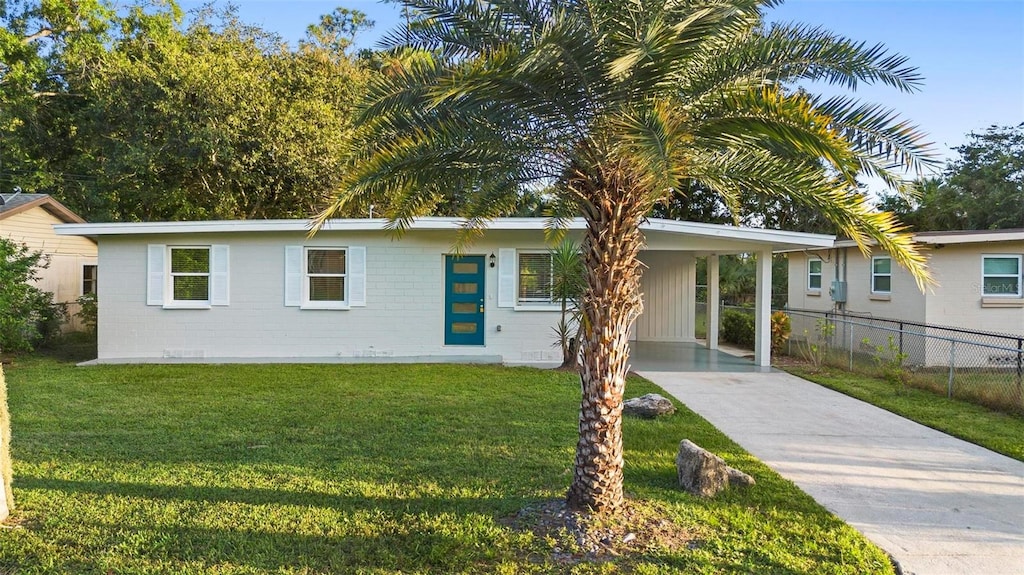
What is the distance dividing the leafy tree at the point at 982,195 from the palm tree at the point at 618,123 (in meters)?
20.2

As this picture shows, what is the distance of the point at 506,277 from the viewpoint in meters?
12.0

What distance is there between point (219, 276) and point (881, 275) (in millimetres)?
14380

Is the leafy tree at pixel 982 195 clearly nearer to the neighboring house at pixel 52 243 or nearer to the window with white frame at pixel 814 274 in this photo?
the window with white frame at pixel 814 274

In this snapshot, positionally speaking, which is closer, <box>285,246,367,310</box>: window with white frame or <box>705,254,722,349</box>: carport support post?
<box>285,246,367,310</box>: window with white frame

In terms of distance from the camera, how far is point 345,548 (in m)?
3.86

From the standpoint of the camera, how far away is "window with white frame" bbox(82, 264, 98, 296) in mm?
18422

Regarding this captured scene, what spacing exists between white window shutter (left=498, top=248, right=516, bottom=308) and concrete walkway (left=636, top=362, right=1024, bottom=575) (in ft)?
13.5

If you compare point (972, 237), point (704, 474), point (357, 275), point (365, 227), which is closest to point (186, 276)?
point (357, 275)

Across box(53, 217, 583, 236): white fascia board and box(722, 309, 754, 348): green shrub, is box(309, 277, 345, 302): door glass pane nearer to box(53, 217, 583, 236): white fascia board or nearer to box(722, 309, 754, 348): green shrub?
box(53, 217, 583, 236): white fascia board

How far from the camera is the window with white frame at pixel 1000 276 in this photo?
12820 millimetres

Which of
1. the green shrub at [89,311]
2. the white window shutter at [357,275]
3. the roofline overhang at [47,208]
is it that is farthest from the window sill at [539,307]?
the roofline overhang at [47,208]

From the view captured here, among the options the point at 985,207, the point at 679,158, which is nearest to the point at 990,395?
the point at 679,158

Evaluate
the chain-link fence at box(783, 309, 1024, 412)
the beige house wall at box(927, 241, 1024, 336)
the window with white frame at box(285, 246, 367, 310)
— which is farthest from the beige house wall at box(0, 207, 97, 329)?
the beige house wall at box(927, 241, 1024, 336)

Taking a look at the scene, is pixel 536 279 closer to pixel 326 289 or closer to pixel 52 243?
pixel 326 289
